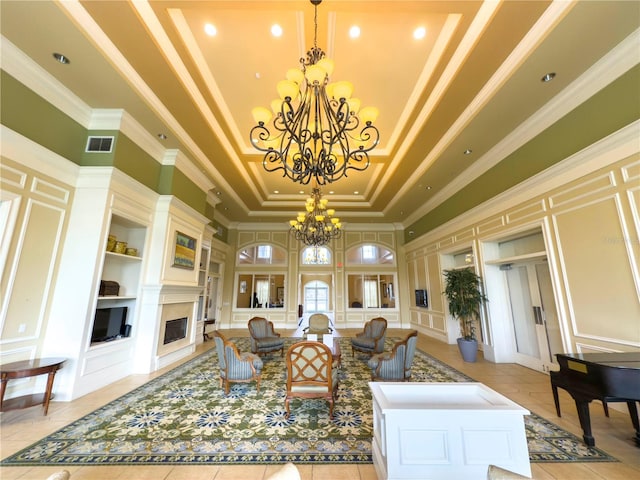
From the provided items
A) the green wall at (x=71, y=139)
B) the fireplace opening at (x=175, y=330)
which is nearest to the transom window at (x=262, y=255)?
the fireplace opening at (x=175, y=330)

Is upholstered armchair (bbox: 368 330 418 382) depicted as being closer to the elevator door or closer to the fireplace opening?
the elevator door

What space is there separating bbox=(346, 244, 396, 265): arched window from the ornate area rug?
6718mm

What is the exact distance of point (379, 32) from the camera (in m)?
2.97

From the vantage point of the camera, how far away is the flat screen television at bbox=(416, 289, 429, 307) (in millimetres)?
8164

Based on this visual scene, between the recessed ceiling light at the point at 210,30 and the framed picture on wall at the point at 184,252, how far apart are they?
11.4 feet

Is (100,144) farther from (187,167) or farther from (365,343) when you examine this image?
(365,343)

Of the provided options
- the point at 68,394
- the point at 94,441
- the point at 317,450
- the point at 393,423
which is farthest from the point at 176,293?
the point at 393,423

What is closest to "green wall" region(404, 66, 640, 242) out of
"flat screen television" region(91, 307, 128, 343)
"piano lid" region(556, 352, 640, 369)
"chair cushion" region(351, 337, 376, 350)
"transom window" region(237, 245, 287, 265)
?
"piano lid" region(556, 352, 640, 369)

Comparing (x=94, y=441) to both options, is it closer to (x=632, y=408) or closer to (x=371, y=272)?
(x=632, y=408)

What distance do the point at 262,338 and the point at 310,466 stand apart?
11.8 feet

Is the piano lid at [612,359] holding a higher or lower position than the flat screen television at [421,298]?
lower

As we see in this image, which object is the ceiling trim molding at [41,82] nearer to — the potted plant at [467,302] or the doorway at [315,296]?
the potted plant at [467,302]

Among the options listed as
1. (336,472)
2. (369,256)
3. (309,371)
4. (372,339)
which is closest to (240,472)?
(336,472)

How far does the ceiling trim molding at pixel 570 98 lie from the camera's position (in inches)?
106
